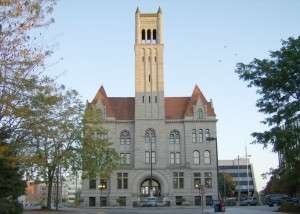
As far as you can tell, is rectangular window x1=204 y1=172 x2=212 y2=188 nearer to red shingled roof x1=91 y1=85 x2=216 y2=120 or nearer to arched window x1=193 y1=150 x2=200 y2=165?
arched window x1=193 y1=150 x2=200 y2=165

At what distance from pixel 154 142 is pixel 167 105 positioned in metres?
9.43

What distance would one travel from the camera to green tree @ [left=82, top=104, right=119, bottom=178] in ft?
183

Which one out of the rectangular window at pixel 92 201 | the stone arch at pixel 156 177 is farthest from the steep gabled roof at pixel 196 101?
the rectangular window at pixel 92 201

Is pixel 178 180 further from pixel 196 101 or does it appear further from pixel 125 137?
pixel 196 101

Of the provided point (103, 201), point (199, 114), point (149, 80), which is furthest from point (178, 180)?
point (149, 80)

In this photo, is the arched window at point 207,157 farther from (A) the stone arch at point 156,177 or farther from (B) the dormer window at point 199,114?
(A) the stone arch at point 156,177

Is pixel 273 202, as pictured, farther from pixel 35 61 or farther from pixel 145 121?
pixel 35 61

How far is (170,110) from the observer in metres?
92.9

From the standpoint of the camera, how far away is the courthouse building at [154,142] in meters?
86.2

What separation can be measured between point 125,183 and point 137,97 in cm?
1567

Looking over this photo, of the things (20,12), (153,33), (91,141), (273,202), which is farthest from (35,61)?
(153,33)

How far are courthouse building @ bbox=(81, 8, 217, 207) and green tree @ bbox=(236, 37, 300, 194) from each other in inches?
1942

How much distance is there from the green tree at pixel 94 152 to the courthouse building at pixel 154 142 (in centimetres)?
2628

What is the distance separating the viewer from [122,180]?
86.8 meters
